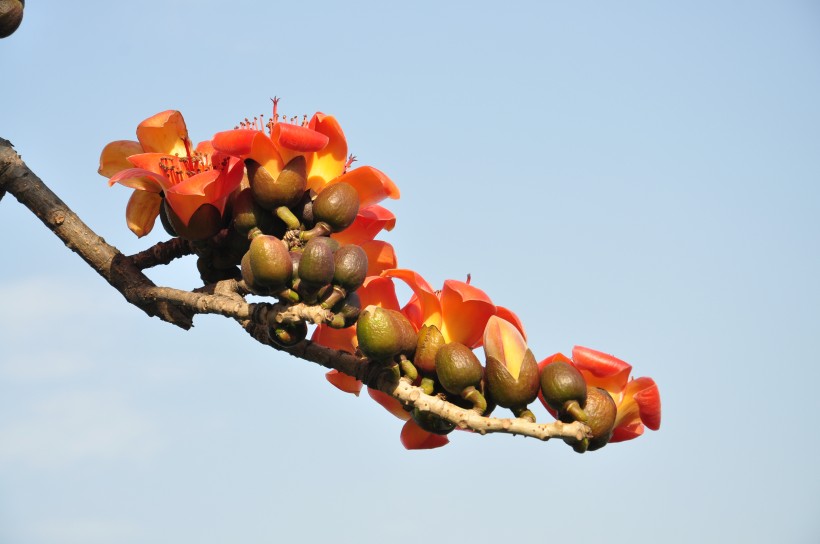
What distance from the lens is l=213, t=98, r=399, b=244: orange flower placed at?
189cm

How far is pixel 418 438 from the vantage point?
6.51 ft

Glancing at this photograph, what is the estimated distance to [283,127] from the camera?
190cm

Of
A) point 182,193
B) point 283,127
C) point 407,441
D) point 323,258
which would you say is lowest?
point 407,441

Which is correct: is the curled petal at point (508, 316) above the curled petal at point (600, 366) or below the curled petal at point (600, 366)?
above

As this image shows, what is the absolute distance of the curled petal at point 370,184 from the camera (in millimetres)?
1994

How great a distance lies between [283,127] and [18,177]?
700mm

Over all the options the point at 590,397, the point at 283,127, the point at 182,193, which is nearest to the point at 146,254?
the point at 182,193

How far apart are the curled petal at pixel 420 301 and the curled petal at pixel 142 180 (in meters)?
0.50

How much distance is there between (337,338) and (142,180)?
537 mm

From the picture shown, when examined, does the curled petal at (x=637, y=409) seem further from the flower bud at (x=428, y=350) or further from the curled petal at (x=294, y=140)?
the curled petal at (x=294, y=140)

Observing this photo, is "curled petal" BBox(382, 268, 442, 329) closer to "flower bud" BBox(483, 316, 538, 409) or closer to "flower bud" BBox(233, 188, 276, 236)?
"flower bud" BBox(483, 316, 538, 409)

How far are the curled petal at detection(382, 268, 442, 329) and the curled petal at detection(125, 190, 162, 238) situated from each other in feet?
1.96

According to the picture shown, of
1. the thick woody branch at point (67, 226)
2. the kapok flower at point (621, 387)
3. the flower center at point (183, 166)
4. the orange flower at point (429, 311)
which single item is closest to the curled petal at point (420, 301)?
the orange flower at point (429, 311)

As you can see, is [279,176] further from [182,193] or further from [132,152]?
[132,152]
